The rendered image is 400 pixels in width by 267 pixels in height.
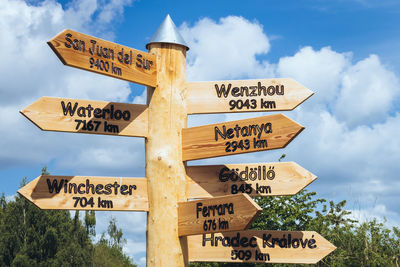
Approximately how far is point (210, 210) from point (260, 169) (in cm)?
105

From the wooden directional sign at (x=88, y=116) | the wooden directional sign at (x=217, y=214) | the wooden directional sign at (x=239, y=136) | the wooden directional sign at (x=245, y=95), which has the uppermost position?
the wooden directional sign at (x=245, y=95)

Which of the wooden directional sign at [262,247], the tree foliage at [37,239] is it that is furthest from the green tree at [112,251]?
the wooden directional sign at [262,247]

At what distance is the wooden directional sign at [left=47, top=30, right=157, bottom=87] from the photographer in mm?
5320

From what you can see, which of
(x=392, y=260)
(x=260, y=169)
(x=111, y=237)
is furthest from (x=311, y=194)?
(x=111, y=237)

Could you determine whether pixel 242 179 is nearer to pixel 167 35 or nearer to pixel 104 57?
pixel 167 35

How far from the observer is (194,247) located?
20.4 ft

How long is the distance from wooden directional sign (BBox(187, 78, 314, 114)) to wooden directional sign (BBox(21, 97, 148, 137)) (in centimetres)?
70

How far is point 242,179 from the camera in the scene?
609 centimetres

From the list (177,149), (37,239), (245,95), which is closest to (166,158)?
(177,149)

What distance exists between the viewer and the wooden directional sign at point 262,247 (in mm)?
6055

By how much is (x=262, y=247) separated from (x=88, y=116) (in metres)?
2.65

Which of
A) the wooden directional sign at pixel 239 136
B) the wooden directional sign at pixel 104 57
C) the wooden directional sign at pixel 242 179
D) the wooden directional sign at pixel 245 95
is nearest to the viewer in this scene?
the wooden directional sign at pixel 104 57

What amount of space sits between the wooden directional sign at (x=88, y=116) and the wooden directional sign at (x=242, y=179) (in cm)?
88

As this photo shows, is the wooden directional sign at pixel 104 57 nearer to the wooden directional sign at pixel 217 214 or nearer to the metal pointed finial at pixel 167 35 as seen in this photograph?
the metal pointed finial at pixel 167 35
